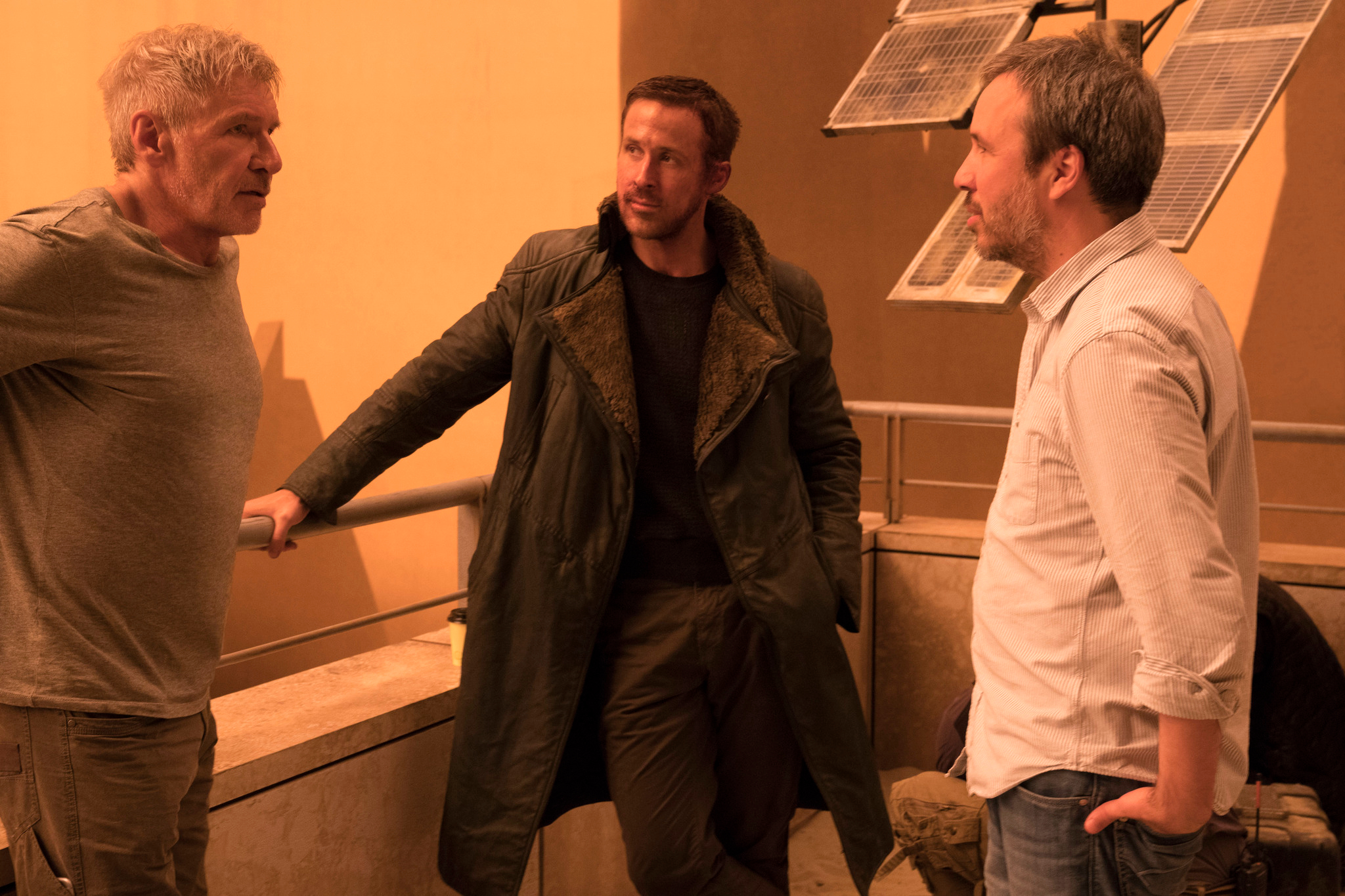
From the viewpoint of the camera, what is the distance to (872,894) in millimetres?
3996

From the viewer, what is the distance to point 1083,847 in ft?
4.97

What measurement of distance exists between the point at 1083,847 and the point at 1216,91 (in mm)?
4362

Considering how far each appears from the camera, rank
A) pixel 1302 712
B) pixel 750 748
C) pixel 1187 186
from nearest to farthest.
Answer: pixel 750 748, pixel 1302 712, pixel 1187 186

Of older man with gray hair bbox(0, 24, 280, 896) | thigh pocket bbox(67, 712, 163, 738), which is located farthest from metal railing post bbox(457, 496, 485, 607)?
thigh pocket bbox(67, 712, 163, 738)

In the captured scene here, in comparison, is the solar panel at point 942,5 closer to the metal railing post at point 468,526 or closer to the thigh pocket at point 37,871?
the metal railing post at point 468,526

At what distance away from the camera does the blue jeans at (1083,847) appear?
4.91ft

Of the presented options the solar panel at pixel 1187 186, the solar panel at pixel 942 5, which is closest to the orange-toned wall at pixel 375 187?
the solar panel at pixel 942 5

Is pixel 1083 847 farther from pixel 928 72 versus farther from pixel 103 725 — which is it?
pixel 928 72

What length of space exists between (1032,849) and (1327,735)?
2.73m

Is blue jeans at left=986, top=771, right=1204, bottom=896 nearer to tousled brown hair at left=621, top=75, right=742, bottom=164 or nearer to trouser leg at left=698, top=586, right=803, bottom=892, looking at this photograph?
trouser leg at left=698, top=586, right=803, bottom=892

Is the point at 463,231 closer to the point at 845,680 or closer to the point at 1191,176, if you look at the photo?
the point at 1191,176

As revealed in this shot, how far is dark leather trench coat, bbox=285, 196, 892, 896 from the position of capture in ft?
7.64

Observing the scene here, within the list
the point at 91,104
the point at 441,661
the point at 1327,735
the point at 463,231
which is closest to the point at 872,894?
the point at 1327,735

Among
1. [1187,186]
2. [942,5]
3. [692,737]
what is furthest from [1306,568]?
[692,737]
